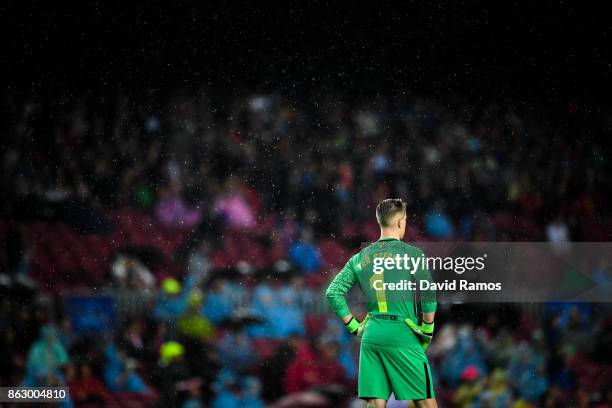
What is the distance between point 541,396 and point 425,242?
1106 millimetres

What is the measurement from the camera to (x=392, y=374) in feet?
8.72

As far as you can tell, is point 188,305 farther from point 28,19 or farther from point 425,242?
point 28,19

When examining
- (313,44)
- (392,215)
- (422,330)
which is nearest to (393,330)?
(422,330)

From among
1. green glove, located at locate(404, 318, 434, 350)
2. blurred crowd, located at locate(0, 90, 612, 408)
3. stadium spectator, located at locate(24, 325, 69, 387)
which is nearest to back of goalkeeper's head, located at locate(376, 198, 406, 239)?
green glove, located at locate(404, 318, 434, 350)

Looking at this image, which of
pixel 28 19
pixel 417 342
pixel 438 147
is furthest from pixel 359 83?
pixel 417 342

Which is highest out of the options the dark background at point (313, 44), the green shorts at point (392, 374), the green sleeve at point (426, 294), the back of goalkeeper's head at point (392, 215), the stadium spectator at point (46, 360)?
the dark background at point (313, 44)

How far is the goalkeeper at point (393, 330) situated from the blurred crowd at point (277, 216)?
181 cm

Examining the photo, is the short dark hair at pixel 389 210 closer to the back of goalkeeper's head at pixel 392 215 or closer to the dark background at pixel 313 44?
the back of goalkeeper's head at pixel 392 215

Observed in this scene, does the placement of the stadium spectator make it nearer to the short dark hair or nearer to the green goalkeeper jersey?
the green goalkeeper jersey

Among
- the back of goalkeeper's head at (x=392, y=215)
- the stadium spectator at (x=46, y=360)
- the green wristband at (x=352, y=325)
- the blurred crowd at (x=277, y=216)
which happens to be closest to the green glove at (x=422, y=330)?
the green wristband at (x=352, y=325)

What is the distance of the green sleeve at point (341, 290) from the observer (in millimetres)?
2725

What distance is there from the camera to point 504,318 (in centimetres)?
462

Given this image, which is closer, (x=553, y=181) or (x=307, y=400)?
(x=307, y=400)

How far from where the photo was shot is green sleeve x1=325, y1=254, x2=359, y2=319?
272 centimetres
